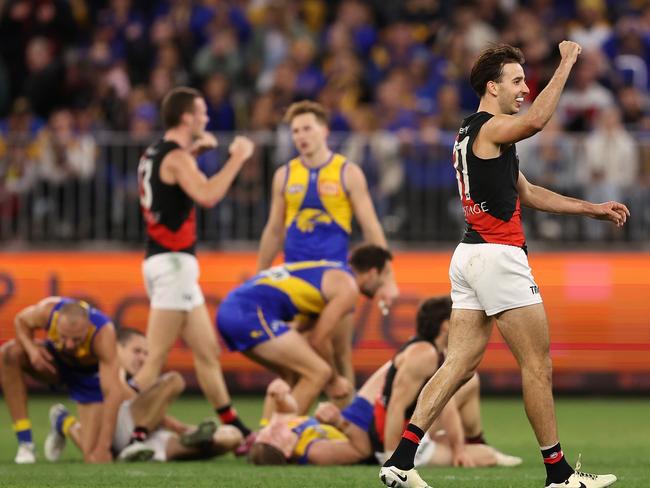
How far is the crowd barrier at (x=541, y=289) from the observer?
1692cm

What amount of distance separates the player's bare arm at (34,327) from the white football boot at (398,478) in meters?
4.10

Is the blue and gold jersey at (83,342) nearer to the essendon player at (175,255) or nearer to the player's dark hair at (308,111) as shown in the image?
the essendon player at (175,255)

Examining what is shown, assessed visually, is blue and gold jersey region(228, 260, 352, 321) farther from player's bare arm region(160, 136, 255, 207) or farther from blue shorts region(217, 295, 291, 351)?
player's bare arm region(160, 136, 255, 207)

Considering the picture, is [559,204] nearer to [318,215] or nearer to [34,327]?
[318,215]

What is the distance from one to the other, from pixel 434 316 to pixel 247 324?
5.79 feet

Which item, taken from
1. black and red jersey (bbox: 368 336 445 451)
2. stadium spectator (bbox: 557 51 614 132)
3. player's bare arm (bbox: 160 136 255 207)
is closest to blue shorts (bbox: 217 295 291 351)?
player's bare arm (bbox: 160 136 255 207)

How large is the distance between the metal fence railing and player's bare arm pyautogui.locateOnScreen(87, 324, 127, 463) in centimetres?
661

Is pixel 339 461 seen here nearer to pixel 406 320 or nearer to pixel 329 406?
pixel 329 406

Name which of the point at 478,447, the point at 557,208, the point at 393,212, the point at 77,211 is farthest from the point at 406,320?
the point at 557,208

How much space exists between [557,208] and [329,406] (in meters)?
2.97

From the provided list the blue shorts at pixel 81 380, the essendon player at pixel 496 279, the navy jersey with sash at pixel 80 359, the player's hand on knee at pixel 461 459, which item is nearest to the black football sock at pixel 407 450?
the essendon player at pixel 496 279

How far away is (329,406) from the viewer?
36.1 ft

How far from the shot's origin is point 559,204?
28.9ft

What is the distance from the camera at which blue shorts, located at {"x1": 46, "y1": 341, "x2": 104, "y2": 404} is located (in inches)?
457
